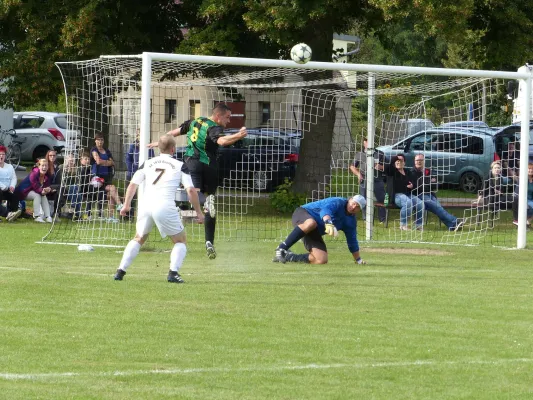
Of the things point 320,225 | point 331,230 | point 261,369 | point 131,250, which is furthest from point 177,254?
point 261,369

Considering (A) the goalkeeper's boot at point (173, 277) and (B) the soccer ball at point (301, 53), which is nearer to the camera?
(A) the goalkeeper's boot at point (173, 277)

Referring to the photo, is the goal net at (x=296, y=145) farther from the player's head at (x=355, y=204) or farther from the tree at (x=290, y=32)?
the player's head at (x=355, y=204)

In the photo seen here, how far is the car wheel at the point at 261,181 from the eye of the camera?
1061 inches

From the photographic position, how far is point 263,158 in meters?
29.5

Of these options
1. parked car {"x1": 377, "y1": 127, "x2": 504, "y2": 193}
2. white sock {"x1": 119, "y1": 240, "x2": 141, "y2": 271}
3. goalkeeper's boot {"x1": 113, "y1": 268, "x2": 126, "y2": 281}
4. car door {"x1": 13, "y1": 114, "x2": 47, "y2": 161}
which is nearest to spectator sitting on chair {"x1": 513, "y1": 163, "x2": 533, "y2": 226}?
parked car {"x1": 377, "y1": 127, "x2": 504, "y2": 193}

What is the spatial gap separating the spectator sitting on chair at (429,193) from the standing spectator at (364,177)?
0.68m

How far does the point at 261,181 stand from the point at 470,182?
5089 mm

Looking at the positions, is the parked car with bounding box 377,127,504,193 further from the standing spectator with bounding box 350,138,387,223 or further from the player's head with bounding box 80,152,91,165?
the player's head with bounding box 80,152,91,165

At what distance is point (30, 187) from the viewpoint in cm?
2388

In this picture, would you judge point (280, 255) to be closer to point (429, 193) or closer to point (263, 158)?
point (429, 193)

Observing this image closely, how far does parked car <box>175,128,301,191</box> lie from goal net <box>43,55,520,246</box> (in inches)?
1.8

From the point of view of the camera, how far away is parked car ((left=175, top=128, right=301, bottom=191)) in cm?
2728

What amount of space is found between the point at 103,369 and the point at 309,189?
62.4ft

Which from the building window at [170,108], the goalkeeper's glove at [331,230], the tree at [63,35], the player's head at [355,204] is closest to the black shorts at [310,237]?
the player's head at [355,204]
